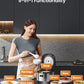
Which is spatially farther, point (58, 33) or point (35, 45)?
point (58, 33)

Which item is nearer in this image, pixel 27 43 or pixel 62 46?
pixel 27 43

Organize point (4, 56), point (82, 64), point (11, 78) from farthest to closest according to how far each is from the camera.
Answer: point (4, 56) → point (82, 64) → point (11, 78)

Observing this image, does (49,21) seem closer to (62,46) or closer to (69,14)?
(69,14)

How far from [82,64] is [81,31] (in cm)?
71

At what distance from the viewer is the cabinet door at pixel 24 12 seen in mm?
4621

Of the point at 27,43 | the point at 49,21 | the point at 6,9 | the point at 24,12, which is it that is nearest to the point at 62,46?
the point at 49,21

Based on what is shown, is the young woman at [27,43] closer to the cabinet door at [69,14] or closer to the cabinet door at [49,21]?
the cabinet door at [49,21]

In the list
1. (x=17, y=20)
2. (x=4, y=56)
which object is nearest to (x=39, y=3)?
(x=17, y=20)

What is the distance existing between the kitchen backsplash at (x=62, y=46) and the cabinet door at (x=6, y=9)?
59 cm

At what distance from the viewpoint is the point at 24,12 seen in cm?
464

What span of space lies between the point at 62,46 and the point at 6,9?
1503 millimetres

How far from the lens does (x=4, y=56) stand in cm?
484

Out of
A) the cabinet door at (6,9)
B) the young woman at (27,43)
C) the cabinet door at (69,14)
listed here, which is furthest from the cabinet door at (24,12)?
the young woman at (27,43)

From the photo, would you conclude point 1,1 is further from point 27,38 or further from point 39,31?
point 27,38
